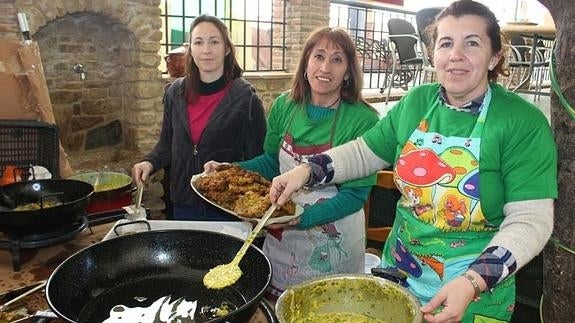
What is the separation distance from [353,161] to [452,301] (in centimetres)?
63

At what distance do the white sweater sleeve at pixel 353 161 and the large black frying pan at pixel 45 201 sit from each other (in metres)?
0.78

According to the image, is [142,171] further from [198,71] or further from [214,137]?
[198,71]

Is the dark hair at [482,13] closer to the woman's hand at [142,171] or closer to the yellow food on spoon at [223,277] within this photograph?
→ the yellow food on spoon at [223,277]

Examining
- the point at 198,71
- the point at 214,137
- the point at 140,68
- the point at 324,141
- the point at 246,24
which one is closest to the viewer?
the point at 324,141

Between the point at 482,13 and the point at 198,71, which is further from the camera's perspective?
the point at 198,71

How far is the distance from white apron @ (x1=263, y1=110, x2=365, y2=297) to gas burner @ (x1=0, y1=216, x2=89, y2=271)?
790mm

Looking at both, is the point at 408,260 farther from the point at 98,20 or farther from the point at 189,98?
the point at 98,20

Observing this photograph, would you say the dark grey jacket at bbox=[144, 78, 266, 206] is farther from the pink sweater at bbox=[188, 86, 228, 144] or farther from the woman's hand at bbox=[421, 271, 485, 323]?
the woman's hand at bbox=[421, 271, 485, 323]

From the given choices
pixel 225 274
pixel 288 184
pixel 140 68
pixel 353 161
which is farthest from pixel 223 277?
pixel 140 68

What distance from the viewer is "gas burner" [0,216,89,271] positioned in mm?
1415

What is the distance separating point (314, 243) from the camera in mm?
1929

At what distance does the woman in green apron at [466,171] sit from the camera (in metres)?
1.17

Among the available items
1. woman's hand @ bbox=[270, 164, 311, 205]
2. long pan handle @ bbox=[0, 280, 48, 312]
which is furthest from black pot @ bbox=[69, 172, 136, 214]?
woman's hand @ bbox=[270, 164, 311, 205]

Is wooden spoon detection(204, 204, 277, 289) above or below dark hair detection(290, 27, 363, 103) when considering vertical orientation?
below
